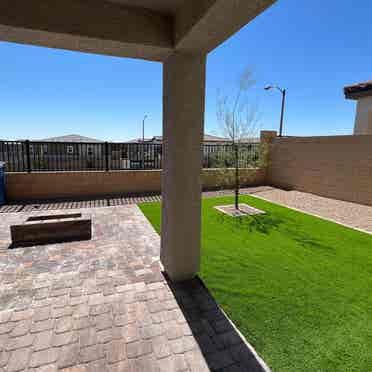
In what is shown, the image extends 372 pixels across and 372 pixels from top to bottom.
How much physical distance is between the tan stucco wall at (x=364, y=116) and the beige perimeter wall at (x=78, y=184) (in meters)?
6.23

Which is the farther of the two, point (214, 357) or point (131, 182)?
point (131, 182)

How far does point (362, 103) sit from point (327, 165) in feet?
14.0

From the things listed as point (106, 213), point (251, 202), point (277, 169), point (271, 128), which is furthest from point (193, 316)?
point (271, 128)

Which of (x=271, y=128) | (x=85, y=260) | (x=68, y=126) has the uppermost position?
(x=68, y=126)

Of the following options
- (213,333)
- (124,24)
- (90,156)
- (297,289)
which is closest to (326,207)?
(297,289)

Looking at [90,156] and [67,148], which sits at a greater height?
[67,148]

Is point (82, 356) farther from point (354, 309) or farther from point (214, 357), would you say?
point (354, 309)

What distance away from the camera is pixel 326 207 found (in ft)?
23.1

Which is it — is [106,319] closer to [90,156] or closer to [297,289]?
[297,289]

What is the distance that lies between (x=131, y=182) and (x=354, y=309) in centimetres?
740

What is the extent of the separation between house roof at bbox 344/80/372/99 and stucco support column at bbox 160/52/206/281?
10.5 m

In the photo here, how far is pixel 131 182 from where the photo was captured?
8.52 m

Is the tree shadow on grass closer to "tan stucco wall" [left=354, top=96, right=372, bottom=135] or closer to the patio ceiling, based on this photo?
the patio ceiling

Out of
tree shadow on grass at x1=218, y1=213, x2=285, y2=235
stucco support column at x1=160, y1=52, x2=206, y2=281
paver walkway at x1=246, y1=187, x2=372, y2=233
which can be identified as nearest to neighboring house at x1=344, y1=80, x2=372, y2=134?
paver walkway at x1=246, y1=187, x2=372, y2=233
